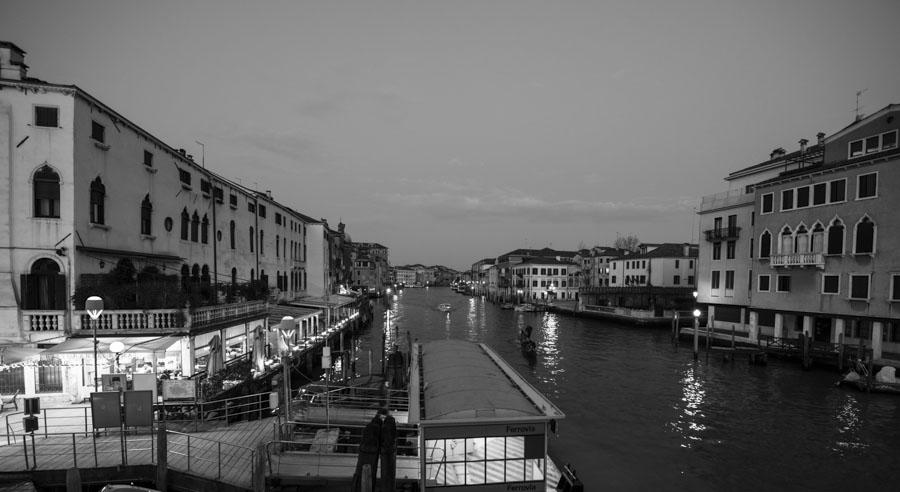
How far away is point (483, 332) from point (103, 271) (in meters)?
43.9

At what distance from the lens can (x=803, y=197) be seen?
1282 inches

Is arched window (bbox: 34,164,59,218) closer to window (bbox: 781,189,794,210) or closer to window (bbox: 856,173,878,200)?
window (bbox: 856,173,878,200)

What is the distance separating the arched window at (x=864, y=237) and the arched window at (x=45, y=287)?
4370 cm

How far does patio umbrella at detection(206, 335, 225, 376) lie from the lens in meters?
18.3

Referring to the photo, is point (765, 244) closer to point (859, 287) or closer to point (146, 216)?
point (859, 287)

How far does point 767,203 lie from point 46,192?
4570 cm

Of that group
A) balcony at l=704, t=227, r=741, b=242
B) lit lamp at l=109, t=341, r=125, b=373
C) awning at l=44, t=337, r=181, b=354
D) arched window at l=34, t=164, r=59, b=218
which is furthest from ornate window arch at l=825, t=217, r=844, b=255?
arched window at l=34, t=164, r=59, b=218

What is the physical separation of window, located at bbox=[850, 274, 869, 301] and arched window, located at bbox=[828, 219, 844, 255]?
1952 mm

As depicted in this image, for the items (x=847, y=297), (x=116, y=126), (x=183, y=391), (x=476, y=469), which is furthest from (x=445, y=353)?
(x=847, y=297)

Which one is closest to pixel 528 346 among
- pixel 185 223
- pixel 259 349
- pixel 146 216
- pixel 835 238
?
pixel 259 349

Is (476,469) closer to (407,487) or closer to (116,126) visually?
(407,487)

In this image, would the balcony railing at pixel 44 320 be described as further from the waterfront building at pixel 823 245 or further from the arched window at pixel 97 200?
the waterfront building at pixel 823 245

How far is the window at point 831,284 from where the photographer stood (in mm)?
30145

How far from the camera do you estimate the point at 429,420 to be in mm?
9641
